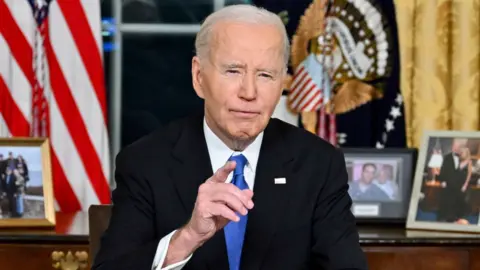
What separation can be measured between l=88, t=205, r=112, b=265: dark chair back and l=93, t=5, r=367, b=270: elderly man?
0.20 metres

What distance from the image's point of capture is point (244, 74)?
79.8 inches

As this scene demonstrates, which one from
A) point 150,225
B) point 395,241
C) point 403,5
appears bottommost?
point 395,241

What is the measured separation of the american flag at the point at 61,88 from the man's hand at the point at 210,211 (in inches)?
81.1

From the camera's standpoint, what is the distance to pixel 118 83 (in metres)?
4.15

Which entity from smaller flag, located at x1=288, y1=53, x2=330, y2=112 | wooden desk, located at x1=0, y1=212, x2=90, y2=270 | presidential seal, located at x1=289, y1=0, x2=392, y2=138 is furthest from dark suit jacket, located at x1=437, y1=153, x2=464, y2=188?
wooden desk, located at x1=0, y1=212, x2=90, y2=270

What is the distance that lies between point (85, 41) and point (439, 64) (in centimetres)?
149

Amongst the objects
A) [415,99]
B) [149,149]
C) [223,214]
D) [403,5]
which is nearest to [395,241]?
[415,99]

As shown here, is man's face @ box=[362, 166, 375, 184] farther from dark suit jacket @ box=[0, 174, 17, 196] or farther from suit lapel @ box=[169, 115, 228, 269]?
suit lapel @ box=[169, 115, 228, 269]

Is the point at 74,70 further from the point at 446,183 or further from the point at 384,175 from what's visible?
the point at 446,183

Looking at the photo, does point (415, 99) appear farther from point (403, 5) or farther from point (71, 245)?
point (71, 245)

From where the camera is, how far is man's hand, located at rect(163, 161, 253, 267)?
177cm

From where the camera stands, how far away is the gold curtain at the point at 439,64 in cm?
387

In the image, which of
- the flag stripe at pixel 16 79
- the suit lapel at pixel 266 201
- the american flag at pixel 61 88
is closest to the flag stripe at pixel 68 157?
the american flag at pixel 61 88

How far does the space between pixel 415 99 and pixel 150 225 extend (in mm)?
2057
